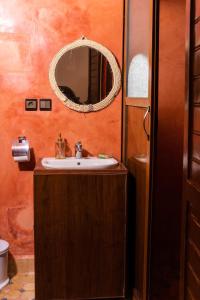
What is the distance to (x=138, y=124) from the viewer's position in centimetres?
255

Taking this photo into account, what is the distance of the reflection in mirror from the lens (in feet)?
9.66

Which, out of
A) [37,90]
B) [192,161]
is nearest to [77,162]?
A: [37,90]

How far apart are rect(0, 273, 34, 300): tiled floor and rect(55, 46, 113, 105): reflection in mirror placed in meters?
1.36

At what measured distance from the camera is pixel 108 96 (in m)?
3.02

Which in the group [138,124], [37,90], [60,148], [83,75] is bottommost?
[60,148]

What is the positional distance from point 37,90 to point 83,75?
35cm

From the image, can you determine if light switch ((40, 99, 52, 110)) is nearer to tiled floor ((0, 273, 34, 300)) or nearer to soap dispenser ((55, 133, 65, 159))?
soap dispenser ((55, 133, 65, 159))

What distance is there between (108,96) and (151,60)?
2.91 feet

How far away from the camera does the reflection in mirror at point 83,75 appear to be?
9.66 ft

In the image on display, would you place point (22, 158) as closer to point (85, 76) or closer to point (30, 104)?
point (30, 104)

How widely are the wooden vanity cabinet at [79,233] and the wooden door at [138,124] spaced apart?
112mm

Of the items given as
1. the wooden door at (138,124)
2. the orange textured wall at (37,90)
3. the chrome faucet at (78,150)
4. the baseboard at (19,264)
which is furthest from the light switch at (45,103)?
the baseboard at (19,264)

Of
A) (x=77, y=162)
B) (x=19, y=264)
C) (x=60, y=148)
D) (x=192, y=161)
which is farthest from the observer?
(x=19, y=264)

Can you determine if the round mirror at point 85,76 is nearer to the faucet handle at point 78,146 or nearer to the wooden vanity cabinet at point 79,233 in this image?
the faucet handle at point 78,146
